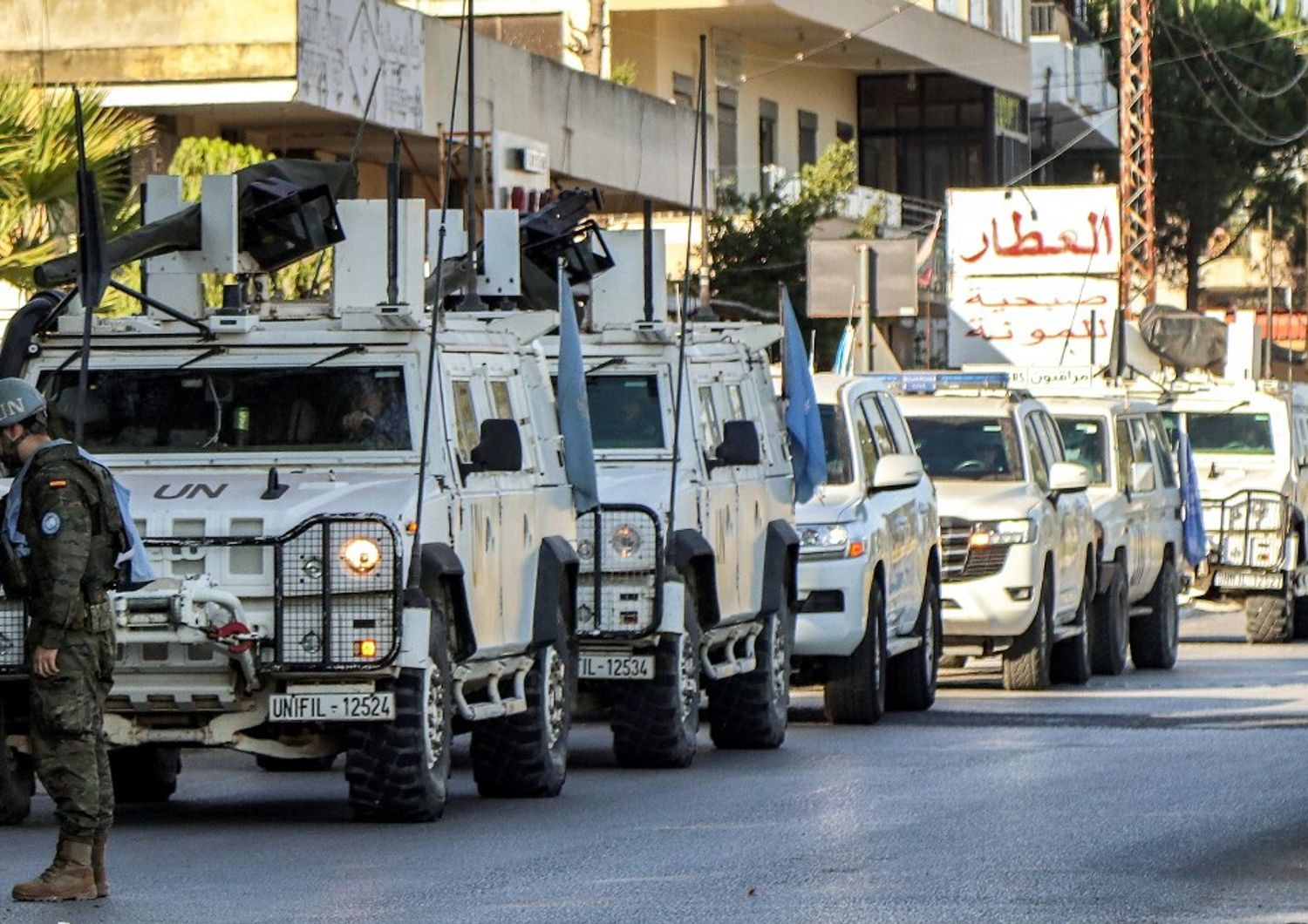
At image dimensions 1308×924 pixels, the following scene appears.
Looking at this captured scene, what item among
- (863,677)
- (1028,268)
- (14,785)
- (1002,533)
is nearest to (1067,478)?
(1002,533)

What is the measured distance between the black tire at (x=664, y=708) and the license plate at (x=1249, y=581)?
12.4 metres

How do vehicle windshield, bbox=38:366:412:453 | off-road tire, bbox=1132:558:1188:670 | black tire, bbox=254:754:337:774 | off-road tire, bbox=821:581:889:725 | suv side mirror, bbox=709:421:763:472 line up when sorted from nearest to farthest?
vehicle windshield, bbox=38:366:412:453, black tire, bbox=254:754:337:774, suv side mirror, bbox=709:421:763:472, off-road tire, bbox=821:581:889:725, off-road tire, bbox=1132:558:1188:670

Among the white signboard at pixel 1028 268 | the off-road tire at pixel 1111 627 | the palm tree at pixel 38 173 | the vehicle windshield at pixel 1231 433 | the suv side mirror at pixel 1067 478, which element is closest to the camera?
the palm tree at pixel 38 173

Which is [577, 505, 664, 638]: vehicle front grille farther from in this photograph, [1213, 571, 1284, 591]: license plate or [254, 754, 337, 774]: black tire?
[1213, 571, 1284, 591]: license plate

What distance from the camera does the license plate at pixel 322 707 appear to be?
38.9 feet

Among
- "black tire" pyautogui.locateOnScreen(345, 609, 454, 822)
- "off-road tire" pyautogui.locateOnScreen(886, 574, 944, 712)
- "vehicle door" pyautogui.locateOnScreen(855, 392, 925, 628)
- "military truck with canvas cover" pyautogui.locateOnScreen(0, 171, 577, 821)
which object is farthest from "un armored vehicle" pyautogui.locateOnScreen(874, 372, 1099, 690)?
"black tire" pyautogui.locateOnScreen(345, 609, 454, 822)

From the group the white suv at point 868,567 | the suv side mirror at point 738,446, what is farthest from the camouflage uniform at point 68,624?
the white suv at point 868,567

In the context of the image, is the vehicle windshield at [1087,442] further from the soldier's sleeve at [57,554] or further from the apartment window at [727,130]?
the apartment window at [727,130]

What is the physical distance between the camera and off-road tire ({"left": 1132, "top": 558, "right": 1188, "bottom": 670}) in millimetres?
24828

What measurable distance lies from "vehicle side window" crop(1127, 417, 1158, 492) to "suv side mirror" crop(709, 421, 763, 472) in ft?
28.2

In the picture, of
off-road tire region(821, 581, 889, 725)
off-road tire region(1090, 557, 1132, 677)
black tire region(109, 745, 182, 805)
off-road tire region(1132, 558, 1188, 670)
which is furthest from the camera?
off-road tire region(1132, 558, 1188, 670)

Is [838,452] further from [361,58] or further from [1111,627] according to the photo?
[361,58]

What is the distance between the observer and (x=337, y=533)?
11.8 metres

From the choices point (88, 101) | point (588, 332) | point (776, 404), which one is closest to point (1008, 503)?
point (776, 404)
